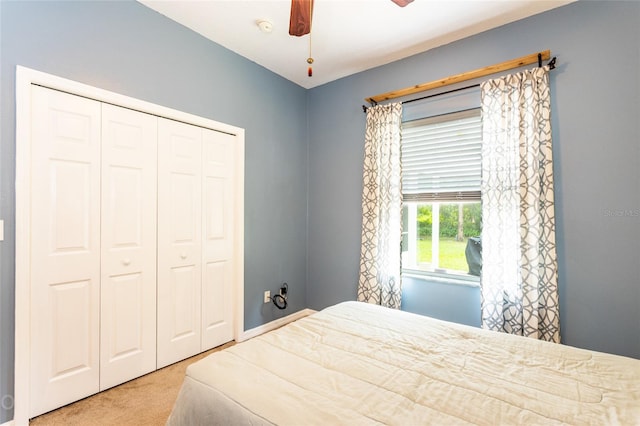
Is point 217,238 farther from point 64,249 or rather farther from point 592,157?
point 592,157

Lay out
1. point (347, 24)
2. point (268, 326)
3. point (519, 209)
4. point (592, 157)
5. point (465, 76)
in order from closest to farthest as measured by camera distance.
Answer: point (592, 157)
point (519, 209)
point (347, 24)
point (465, 76)
point (268, 326)

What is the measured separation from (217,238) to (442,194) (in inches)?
84.5

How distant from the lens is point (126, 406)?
6.19 feet

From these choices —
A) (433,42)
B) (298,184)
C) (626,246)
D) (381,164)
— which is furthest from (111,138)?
(626,246)

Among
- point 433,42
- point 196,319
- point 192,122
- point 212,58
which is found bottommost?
point 196,319

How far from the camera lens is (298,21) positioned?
5.69 feet

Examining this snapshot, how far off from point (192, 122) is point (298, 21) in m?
1.28

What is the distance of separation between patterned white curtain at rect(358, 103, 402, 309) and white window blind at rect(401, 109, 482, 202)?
145 millimetres

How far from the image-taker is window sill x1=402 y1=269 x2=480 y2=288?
101 inches

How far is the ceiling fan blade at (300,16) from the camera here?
1.64 metres

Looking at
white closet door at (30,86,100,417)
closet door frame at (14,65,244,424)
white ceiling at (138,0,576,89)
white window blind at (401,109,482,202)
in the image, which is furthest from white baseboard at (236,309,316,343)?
white ceiling at (138,0,576,89)

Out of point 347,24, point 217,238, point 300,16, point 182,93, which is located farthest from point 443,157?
point 182,93

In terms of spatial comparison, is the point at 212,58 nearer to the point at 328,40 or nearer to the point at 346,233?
the point at 328,40

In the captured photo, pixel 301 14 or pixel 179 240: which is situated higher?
pixel 301 14
